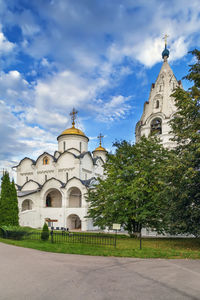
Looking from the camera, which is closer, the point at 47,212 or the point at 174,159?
the point at 174,159

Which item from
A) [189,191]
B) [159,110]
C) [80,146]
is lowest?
[189,191]

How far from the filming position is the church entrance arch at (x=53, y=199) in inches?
1159

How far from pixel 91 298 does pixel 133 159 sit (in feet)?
36.6

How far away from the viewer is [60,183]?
26469mm

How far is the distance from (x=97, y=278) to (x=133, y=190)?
7392mm

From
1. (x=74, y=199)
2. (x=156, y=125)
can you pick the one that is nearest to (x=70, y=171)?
(x=74, y=199)

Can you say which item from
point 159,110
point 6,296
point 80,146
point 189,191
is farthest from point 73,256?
point 80,146

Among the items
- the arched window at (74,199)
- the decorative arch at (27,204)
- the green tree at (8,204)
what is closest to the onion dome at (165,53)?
the arched window at (74,199)

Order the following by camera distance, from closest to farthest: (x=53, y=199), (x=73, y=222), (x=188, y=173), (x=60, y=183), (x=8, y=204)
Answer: (x=188, y=173) → (x=8, y=204) → (x=60, y=183) → (x=73, y=222) → (x=53, y=199)

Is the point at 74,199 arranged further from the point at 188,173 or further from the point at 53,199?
the point at 188,173

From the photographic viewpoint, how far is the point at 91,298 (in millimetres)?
4797

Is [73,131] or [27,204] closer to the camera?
[27,204]

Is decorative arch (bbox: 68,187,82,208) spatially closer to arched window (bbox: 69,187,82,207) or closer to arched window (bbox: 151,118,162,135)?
arched window (bbox: 69,187,82,207)

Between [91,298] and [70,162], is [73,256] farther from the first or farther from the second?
[70,162]
